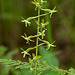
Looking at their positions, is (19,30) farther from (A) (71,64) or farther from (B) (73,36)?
(A) (71,64)

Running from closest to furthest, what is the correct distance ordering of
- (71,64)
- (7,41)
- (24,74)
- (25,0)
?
(24,74)
(71,64)
(7,41)
(25,0)

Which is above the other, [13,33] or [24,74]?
[13,33]

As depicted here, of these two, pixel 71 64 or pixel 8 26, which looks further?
pixel 8 26

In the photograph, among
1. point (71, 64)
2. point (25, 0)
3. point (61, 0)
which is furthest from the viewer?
point (25, 0)

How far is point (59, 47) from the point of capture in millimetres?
5871

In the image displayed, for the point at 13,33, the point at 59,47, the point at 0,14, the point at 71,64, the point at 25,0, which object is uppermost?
the point at 25,0

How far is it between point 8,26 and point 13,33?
0.42m

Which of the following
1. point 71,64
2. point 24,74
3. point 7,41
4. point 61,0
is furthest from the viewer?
point 61,0

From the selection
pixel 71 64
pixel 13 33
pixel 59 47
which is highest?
pixel 13 33

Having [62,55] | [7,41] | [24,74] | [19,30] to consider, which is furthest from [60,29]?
[24,74]

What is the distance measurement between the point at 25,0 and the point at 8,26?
1.31m

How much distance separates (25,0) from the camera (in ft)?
20.7

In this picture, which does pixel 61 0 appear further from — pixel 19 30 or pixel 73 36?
pixel 19 30

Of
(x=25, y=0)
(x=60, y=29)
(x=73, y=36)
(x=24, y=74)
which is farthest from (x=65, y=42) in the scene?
(x=24, y=74)
